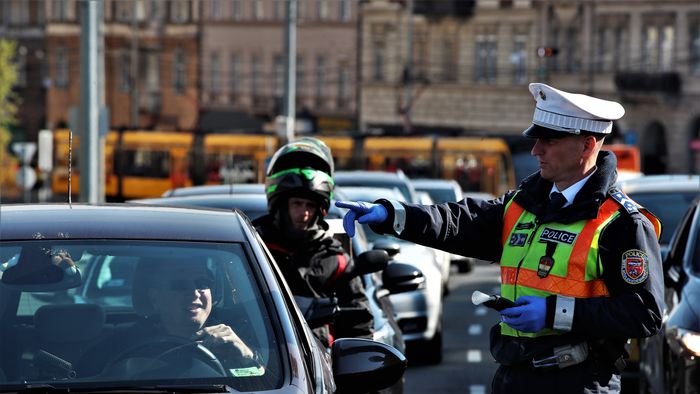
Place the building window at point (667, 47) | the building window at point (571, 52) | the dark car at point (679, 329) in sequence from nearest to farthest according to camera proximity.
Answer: the dark car at point (679, 329)
the building window at point (667, 47)
the building window at point (571, 52)

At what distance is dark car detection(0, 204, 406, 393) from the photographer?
14.9 ft

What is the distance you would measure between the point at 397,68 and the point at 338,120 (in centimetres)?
554

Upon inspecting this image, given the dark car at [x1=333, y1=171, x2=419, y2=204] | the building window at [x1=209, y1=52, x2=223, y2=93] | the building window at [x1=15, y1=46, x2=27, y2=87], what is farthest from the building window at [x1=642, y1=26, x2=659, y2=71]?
the dark car at [x1=333, y1=171, x2=419, y2=204]

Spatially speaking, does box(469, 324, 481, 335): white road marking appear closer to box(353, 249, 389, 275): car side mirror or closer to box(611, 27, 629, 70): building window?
box(353, 249, 389, 275): car side mirror

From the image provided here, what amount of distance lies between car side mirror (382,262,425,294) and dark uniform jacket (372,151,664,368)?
8.27ft

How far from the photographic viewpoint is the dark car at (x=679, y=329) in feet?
24.6

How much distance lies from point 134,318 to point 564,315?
1353 mm

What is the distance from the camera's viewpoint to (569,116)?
16.9ft

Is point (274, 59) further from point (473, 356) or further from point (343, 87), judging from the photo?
point (473, 356)

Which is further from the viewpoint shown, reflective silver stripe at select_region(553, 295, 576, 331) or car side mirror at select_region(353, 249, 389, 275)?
car side mirror at select_region(353, 249, 389, 275)

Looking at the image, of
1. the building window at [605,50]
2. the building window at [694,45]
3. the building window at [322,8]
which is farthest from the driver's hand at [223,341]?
the building window at [322,8]

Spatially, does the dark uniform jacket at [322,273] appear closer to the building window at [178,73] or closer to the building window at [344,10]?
the building window at [344,10]

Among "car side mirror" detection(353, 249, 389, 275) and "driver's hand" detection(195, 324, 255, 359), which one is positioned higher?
"driver's hand" detection(195, 324, 255, 359)

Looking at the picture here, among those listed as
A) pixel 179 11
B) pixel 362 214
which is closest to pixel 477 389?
pixel 362 214
